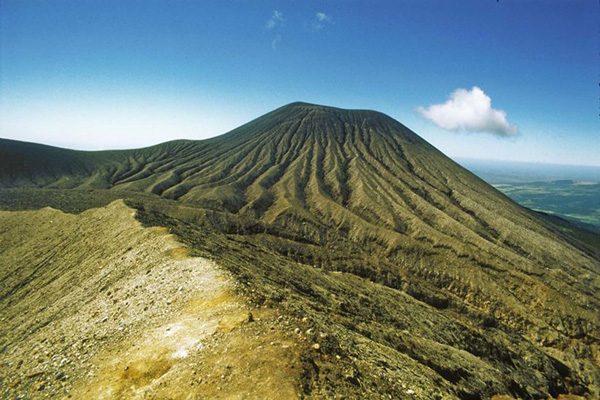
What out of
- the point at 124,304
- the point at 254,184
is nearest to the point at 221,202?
the point at 254,184

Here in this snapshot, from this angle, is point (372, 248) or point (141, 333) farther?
point (372, 248)

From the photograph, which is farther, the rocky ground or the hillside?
the hillside

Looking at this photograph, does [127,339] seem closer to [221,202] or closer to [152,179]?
[221,202]

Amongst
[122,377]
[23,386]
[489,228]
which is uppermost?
[122,377]

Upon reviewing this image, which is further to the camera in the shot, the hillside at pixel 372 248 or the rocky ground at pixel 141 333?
the hillside at pixel 372 248

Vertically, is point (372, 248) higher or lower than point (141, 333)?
lower

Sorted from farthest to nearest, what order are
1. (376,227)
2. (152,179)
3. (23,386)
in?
(152,179) < (376,227) < (23,386)

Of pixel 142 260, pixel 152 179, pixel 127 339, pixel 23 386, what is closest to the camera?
pixel 23 386

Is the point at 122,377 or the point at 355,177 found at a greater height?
the point at 355,177
